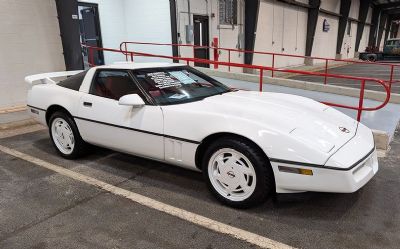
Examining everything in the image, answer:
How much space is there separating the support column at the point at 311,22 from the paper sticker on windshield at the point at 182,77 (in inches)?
765

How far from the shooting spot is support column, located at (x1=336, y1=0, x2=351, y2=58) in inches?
1046

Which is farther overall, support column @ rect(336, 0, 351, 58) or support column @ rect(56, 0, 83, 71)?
support column @ rect(336, 0, 351, 58)

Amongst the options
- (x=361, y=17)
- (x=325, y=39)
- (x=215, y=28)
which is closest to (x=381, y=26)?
(x=361, y=17)

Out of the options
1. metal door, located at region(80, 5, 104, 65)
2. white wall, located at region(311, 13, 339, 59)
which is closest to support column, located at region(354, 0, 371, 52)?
white wall, located at region(311, 13, 339, 59)

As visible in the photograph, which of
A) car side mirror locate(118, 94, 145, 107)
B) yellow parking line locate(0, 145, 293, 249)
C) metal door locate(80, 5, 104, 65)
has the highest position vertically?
metal door locate(80, 5, 104, 65)

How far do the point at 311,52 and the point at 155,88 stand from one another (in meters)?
20.7

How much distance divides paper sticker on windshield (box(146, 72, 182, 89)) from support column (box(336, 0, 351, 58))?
27.3 m

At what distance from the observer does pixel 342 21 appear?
27.3 m

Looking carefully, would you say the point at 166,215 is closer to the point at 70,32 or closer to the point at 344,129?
the point at 344,129

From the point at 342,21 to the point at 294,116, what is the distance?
28107 mm

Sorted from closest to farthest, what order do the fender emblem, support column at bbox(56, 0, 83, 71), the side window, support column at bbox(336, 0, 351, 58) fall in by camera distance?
1. the fender emblem
2. the side window
3. support column at bbox(56, 0, 83, 71)
4. support column at bbox(336, 0, 351, 58)

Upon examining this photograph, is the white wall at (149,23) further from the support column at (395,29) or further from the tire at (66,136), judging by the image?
the support column at (395,29)

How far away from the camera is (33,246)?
245 centimetres

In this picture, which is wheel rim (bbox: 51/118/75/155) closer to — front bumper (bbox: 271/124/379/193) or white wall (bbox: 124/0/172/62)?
front bumper (bbox: 271/124/379/193)
